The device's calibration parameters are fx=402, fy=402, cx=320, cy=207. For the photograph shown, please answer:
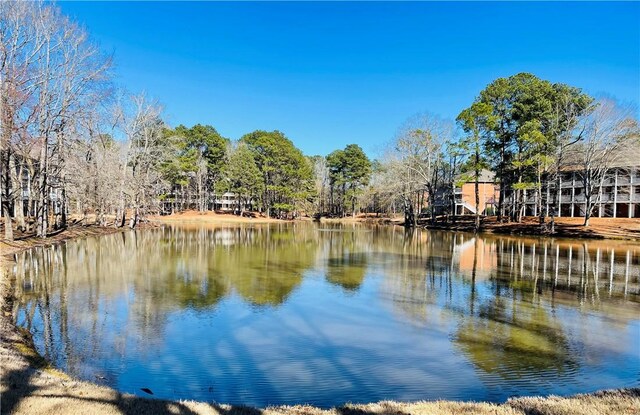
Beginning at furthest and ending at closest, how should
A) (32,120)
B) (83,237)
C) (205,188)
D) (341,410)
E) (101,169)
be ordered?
(205,188) → (101,169) → (83,237) → (32,120) → (341,410)

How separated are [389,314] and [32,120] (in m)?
22.0

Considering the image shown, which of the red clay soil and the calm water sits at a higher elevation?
the red clay soil

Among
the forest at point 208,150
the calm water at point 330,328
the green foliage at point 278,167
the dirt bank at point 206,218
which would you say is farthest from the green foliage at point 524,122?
the dirt bank at point 206,218

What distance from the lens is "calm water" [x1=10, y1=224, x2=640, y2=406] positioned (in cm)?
646

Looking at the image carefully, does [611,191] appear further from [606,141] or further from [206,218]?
[206,218]

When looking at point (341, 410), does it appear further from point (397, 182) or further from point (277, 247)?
point (397, 182)

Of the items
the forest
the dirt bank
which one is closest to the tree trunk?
the forest

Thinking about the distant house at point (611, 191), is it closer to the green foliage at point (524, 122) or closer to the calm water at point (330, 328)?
the green foliage at point (524, 122)

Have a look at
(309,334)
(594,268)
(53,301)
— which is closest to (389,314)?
(309,334)

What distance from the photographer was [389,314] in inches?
420

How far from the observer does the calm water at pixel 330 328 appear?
6.46 meters

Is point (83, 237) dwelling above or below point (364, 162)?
below

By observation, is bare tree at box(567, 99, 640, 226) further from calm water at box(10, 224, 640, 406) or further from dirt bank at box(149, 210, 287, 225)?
dirt bank at box(149, 210, 287, 225)

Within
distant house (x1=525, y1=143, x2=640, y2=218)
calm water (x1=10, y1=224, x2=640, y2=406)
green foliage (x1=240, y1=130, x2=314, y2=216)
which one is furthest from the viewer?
green foliage (x1=240, y1=130, x2=314, y2=216)
